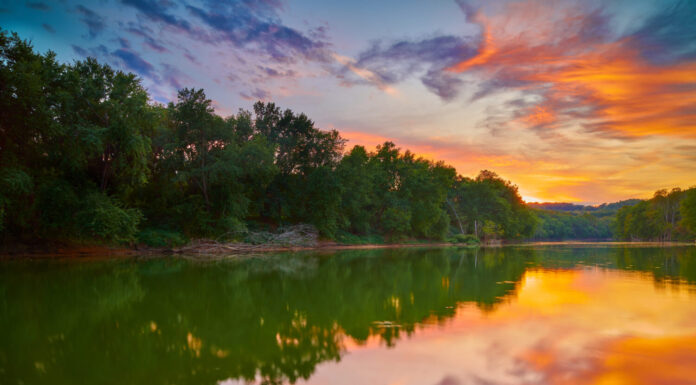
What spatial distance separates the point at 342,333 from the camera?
7.72m

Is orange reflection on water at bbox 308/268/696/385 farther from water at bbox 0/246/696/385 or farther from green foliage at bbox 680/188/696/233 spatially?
green foliage at bbox 680/188/696/233

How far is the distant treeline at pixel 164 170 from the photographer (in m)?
23.2

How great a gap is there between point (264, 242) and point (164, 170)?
10701mm

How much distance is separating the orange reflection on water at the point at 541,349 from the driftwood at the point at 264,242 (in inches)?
1008

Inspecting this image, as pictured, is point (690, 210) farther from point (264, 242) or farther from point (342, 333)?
point (342, 333)

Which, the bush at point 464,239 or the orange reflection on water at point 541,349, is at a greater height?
the bush at point 464,239

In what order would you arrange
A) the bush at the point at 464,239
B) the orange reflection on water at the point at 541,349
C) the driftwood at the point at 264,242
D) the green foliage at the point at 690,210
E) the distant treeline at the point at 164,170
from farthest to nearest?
the green foliage at the point at 690,210 → the bush at the point at 464,239 → the driftwood at the point at 264,242 → the distant treeline at the point at 164,170 → the orange reflection on water at the point at 541,349

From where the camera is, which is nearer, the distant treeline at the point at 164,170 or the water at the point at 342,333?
the water at the point at 342,333

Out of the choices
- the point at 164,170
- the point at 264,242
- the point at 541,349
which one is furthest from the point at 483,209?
the point at 541,349

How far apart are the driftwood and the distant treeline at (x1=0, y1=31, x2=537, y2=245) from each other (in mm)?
1416

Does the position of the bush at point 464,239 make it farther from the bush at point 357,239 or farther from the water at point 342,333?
the water at point 342,333

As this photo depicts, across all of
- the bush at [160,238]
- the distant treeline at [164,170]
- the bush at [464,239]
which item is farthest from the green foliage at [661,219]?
the bush at [160,238]

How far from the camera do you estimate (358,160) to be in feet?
173

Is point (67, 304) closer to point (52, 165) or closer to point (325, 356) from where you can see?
point (325, 356)
